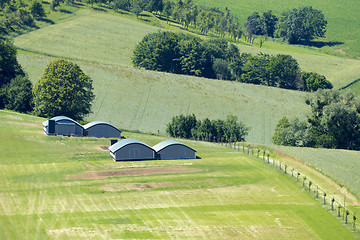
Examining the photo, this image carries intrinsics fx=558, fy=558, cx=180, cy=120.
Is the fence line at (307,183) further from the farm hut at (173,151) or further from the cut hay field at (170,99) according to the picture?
the cut hay field at (170,99)

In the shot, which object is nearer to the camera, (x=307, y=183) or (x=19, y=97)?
(x=307, y=183)

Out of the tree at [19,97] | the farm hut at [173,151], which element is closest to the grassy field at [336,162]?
the farm hut at [173,151]

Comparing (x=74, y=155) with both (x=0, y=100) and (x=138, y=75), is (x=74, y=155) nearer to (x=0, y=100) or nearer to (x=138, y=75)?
(x=0, y=100)

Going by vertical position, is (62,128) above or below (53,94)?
below

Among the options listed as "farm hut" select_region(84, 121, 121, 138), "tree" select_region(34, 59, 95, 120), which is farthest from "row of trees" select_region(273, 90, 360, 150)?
"tree" select_region(34, 59, 95, 120)

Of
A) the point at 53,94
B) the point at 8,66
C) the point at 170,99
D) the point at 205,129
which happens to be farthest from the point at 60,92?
the point at 170,99

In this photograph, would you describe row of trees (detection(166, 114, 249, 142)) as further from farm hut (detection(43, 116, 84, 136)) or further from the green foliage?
the green foliage

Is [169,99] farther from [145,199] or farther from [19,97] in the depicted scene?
[145,199]

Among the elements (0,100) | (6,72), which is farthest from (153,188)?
(6,72)
